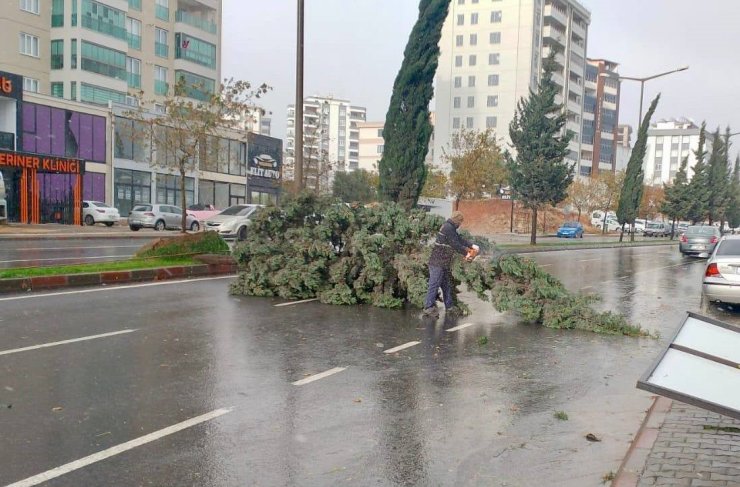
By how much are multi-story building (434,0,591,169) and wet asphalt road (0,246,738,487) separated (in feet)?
268

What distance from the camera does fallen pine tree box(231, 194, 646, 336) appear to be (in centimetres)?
1032

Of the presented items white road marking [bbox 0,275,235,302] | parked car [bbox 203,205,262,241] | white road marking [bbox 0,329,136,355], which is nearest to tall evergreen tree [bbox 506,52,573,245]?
parked car [bbox 203,205,262,241]

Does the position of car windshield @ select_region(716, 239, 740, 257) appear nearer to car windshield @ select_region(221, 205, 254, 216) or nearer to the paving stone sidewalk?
the paving stone sidewalk

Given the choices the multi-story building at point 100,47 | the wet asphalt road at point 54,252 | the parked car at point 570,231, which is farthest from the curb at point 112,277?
the parked car at point 570,231

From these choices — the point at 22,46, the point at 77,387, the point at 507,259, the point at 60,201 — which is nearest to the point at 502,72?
the point at 22,46

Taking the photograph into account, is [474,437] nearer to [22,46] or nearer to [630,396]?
[630,396]

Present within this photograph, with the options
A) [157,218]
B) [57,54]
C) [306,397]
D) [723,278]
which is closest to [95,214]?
[157,218]

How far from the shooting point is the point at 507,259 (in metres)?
10.6

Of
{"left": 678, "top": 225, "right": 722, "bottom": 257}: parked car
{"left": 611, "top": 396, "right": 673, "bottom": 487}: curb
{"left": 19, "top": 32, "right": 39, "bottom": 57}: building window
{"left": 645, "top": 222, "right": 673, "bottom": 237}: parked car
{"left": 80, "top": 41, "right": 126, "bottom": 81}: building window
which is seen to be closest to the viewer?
{"left": 611, "top": 396, "right": 673, "bottom": 487}: curb

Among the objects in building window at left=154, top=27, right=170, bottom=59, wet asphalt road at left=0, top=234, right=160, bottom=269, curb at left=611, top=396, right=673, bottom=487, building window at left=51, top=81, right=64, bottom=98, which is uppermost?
building window at left=154, top=27, right=170, bottom=59

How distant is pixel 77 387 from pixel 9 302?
17.3 ft

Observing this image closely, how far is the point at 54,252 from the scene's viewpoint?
19.2 metres

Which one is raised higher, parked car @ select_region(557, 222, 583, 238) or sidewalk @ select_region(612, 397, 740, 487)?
sidewalk @ select_region(612, 397, 740, 487)

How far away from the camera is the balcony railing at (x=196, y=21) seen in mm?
56750
